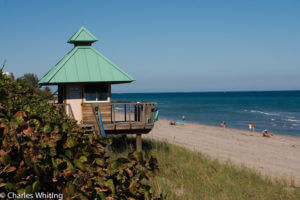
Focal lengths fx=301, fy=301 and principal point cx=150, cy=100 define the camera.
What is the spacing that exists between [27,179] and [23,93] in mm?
3821

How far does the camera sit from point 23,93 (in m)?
5.21

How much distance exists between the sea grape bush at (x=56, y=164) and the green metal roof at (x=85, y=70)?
→ 11.5 meters

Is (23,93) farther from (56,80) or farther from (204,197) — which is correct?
(56,80)

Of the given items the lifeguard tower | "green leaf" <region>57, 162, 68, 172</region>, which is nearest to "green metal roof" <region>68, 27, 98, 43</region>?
the lifeguard tower

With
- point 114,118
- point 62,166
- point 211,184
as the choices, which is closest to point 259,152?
point 114,118

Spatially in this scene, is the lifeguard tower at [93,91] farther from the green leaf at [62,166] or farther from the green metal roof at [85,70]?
the green leaf at [62,166]

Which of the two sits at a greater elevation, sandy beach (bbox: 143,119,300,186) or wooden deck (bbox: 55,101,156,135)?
wooden deck (bbox: 55,101,156,135)

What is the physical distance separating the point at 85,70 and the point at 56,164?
12.5m

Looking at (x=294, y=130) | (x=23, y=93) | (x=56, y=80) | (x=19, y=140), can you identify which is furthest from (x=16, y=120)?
(x=294, y=130)

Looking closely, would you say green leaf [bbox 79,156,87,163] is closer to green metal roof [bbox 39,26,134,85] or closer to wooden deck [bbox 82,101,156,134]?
wooden deck [bbox 82,101,156,134]

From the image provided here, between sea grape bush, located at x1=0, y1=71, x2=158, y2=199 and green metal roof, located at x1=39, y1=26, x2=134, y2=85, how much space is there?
11.5m

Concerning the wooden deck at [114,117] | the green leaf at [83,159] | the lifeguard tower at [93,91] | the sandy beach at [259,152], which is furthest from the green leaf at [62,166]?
the sandy beach at [259,152]

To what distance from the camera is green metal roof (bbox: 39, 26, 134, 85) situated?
44.5ft

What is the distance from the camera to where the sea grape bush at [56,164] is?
5.68 ft
